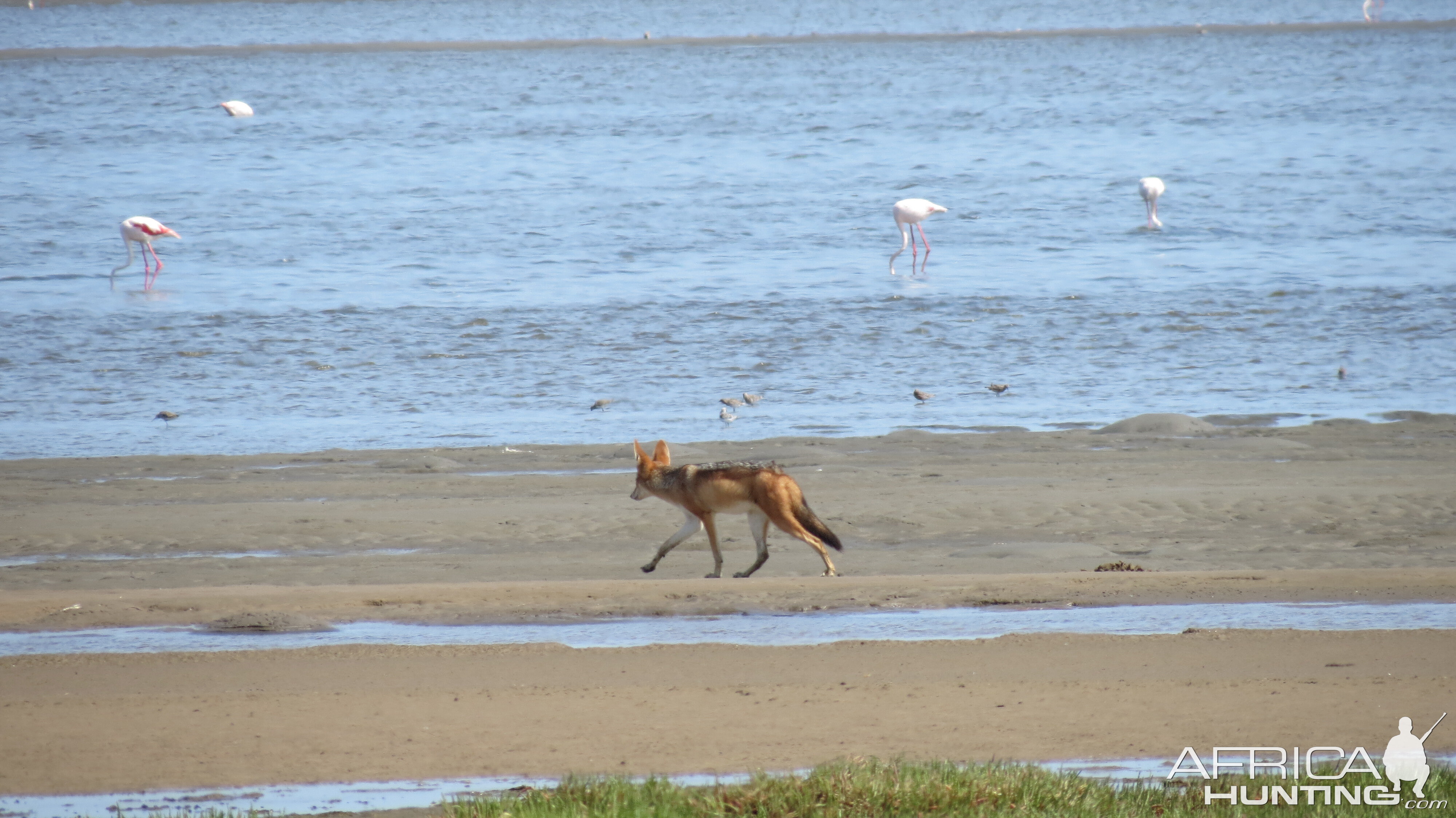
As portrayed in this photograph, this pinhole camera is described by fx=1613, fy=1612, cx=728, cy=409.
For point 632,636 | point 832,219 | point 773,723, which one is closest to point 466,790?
point 773,723

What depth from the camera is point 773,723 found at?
6375 millimetres

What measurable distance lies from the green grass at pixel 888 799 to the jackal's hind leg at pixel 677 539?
3761mm

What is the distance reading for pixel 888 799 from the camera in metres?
5.13

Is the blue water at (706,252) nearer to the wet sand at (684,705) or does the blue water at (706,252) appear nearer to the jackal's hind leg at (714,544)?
the jackal's hind leg at (714,544)

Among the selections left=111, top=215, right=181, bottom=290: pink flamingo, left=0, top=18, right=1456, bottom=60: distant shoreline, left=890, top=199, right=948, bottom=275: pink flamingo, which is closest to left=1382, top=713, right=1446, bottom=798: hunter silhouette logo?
left=890, top=199, right=948, bottom=275: pink flamingo

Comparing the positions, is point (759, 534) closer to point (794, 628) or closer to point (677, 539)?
point (677, 539)

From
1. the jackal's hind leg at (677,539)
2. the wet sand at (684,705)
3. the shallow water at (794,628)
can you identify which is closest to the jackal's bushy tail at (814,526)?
the jackal's hind leg at (677,539)

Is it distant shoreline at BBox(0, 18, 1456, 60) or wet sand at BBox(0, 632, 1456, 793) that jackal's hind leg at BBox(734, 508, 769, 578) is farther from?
distant shoreline at BBox(0, 18, 1456, 60)

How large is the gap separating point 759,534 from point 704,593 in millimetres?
774

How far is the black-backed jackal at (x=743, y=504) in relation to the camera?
29.2ft

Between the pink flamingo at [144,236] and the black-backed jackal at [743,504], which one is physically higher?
the pink flamingo at [144,236]

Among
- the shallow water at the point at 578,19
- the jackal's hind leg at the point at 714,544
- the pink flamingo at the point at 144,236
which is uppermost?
the shallow water at the point at 578,19

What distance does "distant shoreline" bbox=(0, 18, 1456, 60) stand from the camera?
60.1 meters

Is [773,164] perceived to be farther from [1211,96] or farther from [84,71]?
[84,71]
